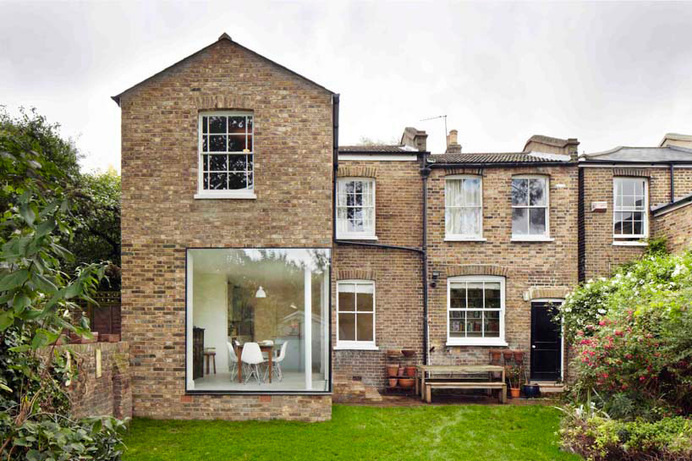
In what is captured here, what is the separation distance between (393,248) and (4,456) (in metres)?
11.7

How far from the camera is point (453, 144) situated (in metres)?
18.2

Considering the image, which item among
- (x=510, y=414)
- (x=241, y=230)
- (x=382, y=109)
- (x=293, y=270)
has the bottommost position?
(x=510, y=414)

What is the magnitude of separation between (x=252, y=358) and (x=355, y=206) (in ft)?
18.6

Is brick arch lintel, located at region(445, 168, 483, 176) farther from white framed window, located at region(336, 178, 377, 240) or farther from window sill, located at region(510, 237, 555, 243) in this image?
white framed window, located at region(336, 178, 377, 240)

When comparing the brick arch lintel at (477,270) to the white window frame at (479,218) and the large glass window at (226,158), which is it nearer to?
the white window frame at (479,218)

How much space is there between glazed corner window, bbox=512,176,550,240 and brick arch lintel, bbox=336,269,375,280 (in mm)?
4216

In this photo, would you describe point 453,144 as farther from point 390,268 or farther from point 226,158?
point 226,158

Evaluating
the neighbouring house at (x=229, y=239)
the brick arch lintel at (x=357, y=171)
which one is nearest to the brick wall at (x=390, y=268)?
the brick arch lintel at (x=357, y=171)

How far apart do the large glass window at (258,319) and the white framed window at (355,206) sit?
164 inches

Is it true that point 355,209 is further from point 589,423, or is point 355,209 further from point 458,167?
point 589,423

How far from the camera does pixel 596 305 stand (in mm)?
10836

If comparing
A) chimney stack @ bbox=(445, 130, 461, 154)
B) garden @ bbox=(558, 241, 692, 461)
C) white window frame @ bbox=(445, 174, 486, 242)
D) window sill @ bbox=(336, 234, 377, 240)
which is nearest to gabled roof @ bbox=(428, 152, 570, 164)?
white window frame @ bbox=(445, 174, 486, 242)

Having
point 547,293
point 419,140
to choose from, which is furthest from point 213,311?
point 547,293

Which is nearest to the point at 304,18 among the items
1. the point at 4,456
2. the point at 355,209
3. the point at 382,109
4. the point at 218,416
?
the point at 355,209
